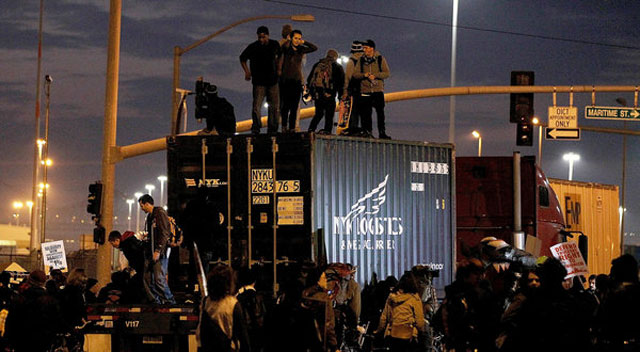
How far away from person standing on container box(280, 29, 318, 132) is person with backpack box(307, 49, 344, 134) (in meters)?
0.54

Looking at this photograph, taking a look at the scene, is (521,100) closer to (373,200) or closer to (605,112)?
(605,112)

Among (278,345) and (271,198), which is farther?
(271,198)

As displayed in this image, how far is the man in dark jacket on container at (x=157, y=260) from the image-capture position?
47.2ft

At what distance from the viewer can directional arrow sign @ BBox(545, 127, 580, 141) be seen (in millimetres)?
33500

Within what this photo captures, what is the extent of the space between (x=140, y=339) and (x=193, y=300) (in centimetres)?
169

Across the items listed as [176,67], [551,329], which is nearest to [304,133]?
[551,329]

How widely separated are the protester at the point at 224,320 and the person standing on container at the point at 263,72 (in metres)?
7.83

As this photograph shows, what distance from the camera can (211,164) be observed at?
52.7ft

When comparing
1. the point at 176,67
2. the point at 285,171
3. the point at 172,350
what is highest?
the point at 176,67

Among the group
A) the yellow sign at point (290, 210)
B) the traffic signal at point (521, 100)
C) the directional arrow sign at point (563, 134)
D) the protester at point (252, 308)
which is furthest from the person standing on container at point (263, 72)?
the directional arrow sign at point (563, 134)

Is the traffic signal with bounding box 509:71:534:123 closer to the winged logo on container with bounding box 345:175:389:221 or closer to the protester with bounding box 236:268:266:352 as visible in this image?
the winged logo on container with bounding box 345:175:389:221

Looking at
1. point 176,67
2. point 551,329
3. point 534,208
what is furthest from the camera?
point 176,67

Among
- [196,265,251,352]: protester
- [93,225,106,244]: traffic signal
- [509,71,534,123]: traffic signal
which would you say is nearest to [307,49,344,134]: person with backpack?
[93,225,106,244]: traffic signal

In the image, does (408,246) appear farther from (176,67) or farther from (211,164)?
(176,67)
